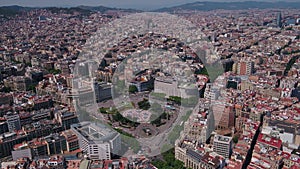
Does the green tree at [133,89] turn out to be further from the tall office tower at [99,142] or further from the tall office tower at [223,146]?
the tall office tower at [223,146]

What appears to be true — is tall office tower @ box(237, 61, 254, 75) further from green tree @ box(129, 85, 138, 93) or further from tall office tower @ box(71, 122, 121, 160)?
tall office tower @ box(71, 122, 121, 160)

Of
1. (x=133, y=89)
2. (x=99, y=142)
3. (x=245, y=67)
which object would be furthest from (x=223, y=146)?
(x=245, y=67)

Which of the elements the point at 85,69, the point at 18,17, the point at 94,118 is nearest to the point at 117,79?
the point at 85,69

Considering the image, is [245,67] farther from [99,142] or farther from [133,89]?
[99,142]

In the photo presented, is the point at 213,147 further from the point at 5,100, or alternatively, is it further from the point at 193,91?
the point at 5,100

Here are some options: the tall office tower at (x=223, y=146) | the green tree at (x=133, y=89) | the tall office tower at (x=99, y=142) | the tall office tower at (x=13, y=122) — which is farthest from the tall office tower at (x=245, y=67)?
the tall office tower at (x=13, y=122)
